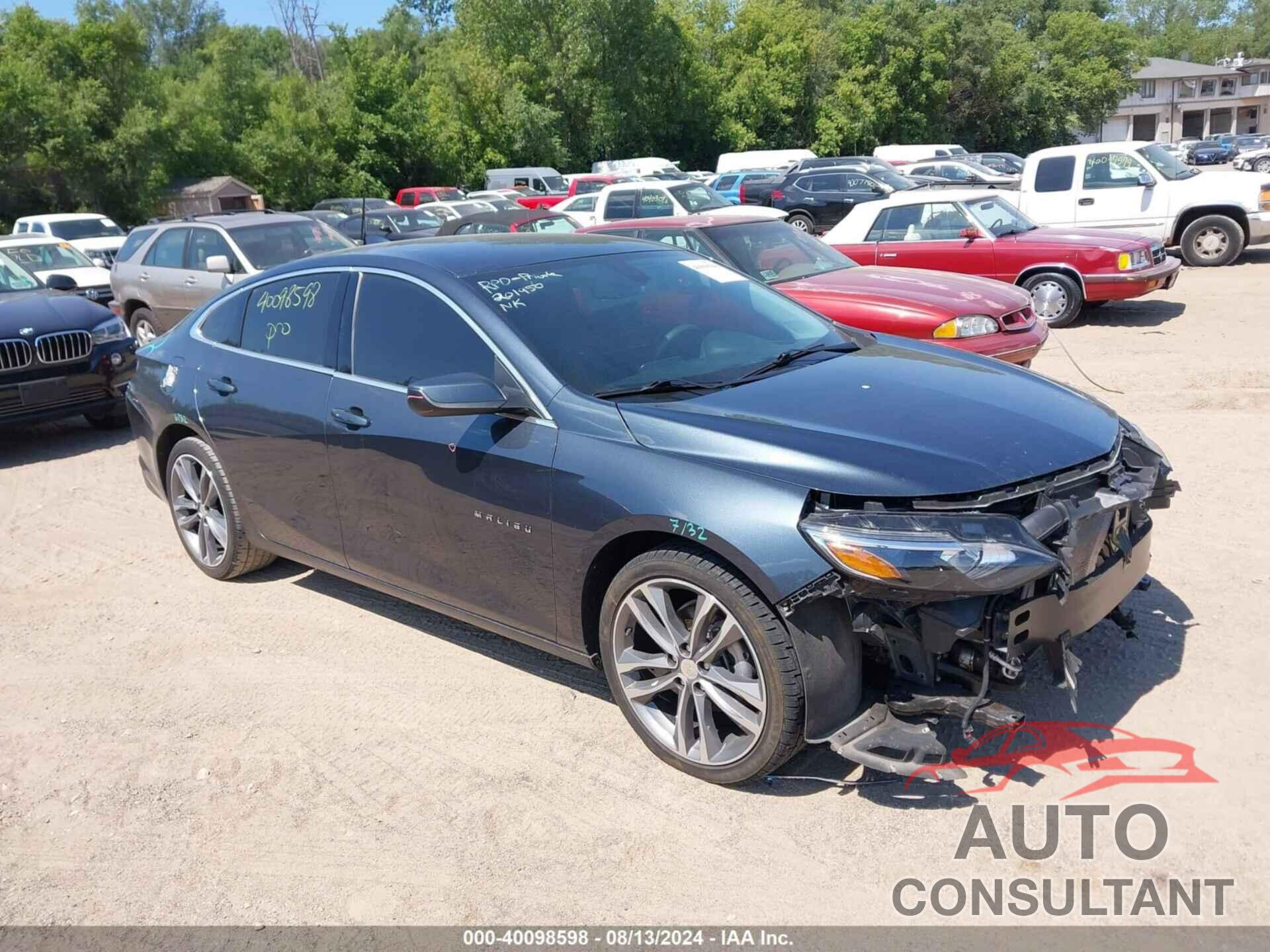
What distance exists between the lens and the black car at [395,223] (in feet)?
75.4

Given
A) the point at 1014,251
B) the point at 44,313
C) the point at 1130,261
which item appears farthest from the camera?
the point at 1014,251

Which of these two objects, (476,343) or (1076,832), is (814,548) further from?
(476,343)

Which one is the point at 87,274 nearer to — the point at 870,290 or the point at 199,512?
the point at 199,512

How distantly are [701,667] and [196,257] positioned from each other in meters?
10.2

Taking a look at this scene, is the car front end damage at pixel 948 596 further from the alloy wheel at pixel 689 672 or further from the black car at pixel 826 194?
the black car at pixel 826 194

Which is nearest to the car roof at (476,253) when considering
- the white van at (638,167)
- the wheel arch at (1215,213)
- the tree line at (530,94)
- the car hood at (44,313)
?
the car hood at (44,313)

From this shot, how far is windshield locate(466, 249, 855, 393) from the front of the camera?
416 centimetres

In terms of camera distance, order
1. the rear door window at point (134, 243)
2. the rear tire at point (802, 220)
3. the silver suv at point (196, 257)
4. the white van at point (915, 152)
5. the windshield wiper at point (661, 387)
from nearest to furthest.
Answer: the windshield wiper at point (661, 387)
the silver suv at point (196, 257)
the rear door window at point (134, 243)
the rear tire at point (802, 220)
the white van at point (915, 152)

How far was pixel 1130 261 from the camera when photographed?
11.6m

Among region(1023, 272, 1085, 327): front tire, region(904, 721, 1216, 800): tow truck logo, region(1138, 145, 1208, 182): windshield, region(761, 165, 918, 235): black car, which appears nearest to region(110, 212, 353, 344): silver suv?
region(1023, 272, 1085, 327): front tire

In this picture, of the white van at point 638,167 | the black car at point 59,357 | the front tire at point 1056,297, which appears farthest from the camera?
the white van at point 638,167

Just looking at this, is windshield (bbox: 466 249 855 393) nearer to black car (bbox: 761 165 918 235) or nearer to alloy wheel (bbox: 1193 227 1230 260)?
alloy wheel (bbox: 1193 227 1230 260)

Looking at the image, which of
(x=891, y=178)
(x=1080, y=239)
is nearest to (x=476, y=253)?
(x=1080, y=239)

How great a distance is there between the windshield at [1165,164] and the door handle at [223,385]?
13251 mm
